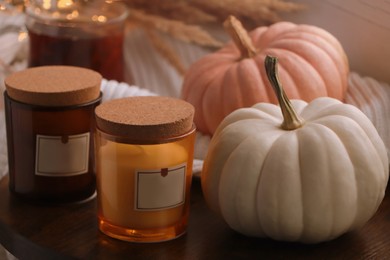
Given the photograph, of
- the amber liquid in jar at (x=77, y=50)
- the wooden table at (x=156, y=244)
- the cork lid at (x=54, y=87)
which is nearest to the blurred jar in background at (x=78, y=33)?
the amber liquid in jar at (x=77, y=50)

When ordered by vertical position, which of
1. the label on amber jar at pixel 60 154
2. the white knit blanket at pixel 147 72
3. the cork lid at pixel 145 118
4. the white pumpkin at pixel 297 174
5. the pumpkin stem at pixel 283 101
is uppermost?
the pumpkin stem at pixel 283 101

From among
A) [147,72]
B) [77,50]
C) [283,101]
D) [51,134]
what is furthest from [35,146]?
[147,72]

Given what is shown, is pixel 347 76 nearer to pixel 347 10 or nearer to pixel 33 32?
pixel 347 10

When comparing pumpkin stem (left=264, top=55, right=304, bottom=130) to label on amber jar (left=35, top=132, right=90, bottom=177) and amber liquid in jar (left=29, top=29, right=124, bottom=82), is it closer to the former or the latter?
label on amber jar (left=35, top=132, right=90, bottom=177)

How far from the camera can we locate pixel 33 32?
5.07 feet

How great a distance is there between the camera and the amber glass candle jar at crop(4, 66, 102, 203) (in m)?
1.04

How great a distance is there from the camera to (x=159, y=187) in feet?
3.14

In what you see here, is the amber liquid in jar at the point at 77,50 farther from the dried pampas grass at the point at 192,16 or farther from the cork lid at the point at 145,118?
the cork lid at the point at 145,118

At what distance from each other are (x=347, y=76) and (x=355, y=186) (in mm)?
436

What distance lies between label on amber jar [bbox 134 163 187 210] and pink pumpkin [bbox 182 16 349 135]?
335 mm

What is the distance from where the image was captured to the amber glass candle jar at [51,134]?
1036mm

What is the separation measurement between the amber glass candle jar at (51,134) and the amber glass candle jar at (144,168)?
7 centimetres

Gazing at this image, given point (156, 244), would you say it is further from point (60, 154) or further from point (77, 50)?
point (77, 50)

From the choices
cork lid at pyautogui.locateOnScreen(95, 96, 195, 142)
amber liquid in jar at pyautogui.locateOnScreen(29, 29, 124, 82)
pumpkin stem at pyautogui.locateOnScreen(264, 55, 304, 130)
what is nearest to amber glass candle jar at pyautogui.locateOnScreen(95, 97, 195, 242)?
cork lid at pyautogui.locateOnScreen(95, 96, 195, 142)
